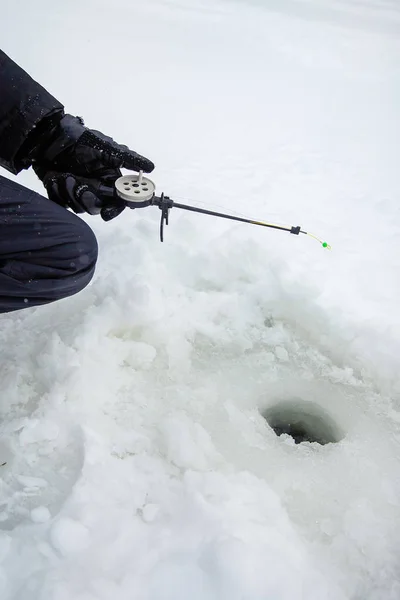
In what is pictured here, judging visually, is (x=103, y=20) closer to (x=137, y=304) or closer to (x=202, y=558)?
(x=137, y=304)

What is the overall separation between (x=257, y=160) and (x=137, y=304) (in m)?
2.44

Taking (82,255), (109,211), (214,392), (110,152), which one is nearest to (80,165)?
(110,152)

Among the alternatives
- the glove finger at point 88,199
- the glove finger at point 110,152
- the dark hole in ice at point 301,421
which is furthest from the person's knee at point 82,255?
the dark hole in ice at point 301,421

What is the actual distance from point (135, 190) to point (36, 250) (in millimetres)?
456

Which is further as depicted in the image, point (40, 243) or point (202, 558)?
point (40, 243)

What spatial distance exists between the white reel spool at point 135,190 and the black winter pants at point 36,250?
21 cm

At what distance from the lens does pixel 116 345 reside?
6.93 feet

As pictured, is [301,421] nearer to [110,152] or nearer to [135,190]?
[135,190]

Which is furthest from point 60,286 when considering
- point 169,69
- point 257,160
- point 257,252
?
point 169,69

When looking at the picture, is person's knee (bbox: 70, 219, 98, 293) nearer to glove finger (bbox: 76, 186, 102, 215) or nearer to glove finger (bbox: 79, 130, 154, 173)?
glove finger (bbox: 76, 186, 102, 215)

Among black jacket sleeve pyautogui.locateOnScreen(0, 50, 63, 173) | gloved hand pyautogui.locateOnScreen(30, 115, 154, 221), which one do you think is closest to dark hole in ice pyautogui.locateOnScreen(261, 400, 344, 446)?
gloved hand pyautogui.locateOnScreen(30, 115, 154, 221)

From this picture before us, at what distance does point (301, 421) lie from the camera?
215 centimetres

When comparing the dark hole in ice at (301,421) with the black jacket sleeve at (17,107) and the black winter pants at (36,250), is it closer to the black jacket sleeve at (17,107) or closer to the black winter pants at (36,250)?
the black winter pants at (36,250)

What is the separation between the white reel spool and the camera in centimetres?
178
